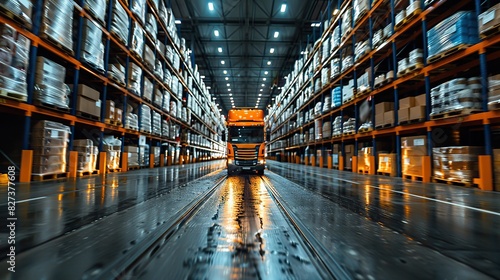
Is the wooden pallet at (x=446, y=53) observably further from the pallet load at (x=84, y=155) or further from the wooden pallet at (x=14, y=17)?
the pallet load at (x=84, y=155)

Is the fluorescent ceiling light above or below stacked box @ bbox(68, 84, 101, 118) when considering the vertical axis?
above

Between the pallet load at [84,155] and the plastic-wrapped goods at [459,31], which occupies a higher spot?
the plastic-wrapped goods at [459,31]

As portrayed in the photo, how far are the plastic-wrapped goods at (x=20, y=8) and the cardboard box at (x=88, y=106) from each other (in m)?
1.93

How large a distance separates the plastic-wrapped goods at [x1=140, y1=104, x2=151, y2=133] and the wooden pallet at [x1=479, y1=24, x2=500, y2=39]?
10.1 meters

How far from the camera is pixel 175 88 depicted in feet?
44.2

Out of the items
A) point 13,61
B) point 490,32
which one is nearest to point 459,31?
point 490,32

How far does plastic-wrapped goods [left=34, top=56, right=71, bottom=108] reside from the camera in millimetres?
4863

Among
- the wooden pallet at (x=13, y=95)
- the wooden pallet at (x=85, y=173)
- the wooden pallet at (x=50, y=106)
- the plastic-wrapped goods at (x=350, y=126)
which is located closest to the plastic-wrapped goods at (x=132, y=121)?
the wooden pallet at (x=85, y=173)

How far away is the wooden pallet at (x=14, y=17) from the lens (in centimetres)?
404

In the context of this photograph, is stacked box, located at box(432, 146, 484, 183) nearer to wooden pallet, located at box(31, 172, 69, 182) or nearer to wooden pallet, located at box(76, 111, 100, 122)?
wooden pallet, located at box(31, 172, 69, 182)

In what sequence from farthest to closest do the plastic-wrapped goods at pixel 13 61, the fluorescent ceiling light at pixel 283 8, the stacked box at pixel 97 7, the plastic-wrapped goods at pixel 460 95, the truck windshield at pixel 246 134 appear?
the fluorescent ceiling light at pixel 283 8
the truck windshield at pixel 246 134
the stacked box at pixel 97 7
the plastic-wrapped goods at pixel 460 95
the plastic-wrapped goods at pixel 13 61

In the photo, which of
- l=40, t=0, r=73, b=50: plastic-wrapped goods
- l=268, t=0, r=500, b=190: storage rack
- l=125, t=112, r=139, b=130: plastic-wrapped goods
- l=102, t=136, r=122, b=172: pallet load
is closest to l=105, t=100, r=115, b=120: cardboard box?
l=102, t=136, r=122, b=172: pallet load

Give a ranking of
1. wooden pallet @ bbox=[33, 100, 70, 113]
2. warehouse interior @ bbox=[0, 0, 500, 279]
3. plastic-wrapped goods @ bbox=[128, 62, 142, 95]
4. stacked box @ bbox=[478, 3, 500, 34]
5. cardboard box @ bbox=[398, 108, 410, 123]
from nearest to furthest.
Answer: warehouse interior @ bbox=[0, 0, 500, 279], stacked box @ bbox=[478, 3, 500, 34], wooden pallet @ bbox=[33, 100, 70, 113], cardboard box @ bbox=[398, 108, 410, 123], plastic-wrapped goods @ bbox=[128, 62, 142, 95]

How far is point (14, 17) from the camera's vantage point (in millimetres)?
4246
